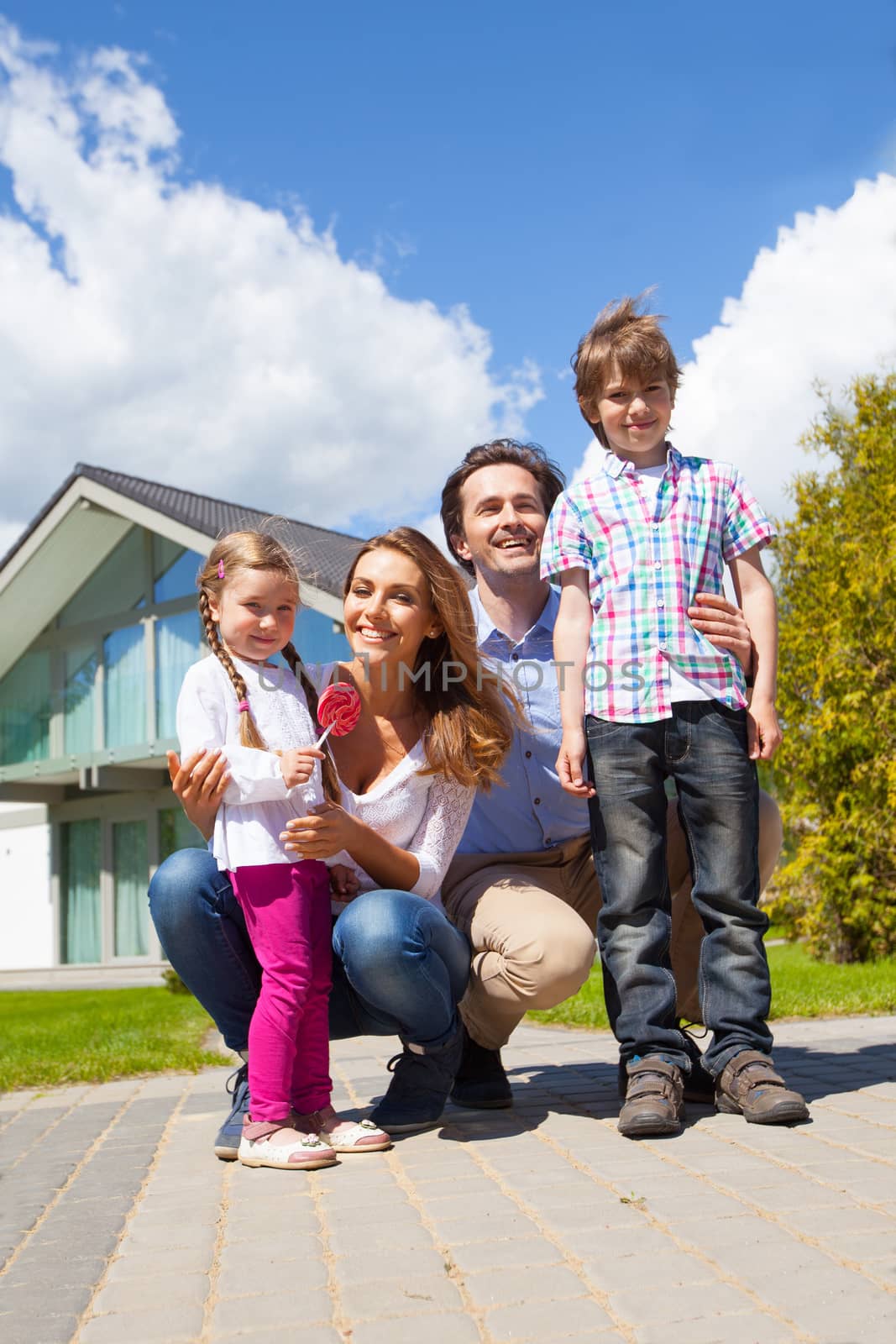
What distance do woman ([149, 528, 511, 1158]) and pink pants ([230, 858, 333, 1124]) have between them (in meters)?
0.09

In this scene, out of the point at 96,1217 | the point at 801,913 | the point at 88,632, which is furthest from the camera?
the point at 88,632

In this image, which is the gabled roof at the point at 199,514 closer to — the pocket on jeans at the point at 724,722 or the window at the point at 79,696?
the window at the point at 79,696

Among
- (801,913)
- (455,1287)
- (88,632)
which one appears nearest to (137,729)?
(88,632)

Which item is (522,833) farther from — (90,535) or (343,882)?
(90,535)

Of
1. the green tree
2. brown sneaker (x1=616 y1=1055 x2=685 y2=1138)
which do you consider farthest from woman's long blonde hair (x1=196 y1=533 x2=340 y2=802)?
the green tree

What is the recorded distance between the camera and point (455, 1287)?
188 centimetres

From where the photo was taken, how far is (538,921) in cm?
311

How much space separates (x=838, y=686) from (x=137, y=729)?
36.7ft

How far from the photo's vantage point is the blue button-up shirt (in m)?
3.56

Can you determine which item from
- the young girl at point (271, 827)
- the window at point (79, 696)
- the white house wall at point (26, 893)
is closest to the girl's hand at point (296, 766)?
the young girl at point (271, 827)

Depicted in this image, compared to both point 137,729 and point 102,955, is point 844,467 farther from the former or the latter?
point 102,955

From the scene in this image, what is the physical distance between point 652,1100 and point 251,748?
1.27m

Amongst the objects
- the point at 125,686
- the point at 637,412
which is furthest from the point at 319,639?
the point at 637,412

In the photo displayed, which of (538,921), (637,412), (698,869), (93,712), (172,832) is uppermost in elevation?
(93,712)
